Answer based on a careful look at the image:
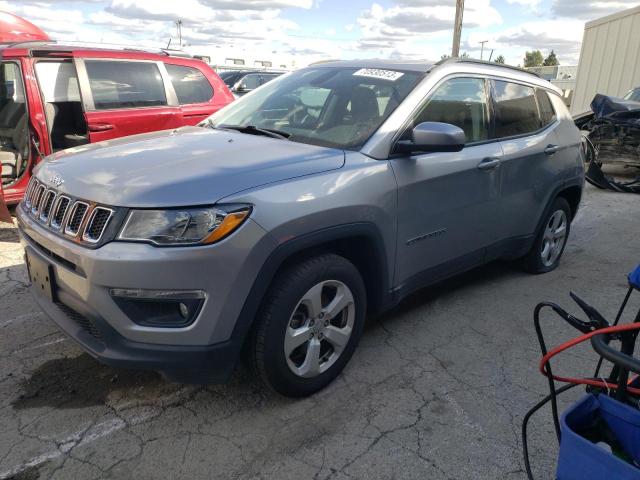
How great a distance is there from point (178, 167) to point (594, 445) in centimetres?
197

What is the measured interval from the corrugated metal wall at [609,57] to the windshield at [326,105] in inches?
557

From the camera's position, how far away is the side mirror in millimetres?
2840

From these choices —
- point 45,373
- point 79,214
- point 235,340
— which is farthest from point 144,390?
point 79,214

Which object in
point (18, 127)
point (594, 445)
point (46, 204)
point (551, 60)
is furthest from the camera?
point (551, 60)

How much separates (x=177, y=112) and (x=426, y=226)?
13.1 ft

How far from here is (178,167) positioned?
2.49 metres

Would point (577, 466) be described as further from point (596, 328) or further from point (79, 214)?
point (79, 214)

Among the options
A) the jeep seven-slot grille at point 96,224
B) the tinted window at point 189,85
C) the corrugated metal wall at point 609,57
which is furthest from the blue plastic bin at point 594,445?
the corrugated metal wall at point 609,57

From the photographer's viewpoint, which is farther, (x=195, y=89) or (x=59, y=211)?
(x=195, y=89)

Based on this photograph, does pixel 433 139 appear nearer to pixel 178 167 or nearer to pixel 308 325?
pixel 308 325

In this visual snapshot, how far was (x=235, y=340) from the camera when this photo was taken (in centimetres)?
234

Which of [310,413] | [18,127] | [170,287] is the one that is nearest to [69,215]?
[170,287]

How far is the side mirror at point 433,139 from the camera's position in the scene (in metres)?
2.84

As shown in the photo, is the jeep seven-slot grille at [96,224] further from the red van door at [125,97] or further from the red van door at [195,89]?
the red van door at [195,89]
